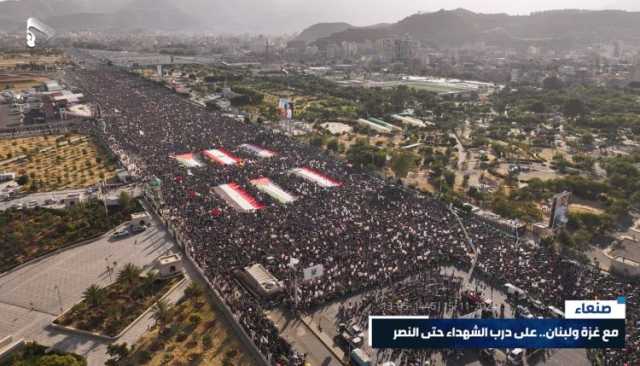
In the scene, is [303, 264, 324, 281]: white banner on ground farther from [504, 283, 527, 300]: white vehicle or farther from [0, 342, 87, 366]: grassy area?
[0, 342, 87, 366]: grassy area

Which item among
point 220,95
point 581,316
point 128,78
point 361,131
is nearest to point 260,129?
point 361,131

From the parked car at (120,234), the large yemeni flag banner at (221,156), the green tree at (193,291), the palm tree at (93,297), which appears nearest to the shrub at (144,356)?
the green tree at (193,291)

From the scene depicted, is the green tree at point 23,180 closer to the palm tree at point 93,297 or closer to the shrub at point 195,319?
the palm tree at point 93,297

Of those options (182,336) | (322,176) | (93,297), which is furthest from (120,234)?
(322,176)

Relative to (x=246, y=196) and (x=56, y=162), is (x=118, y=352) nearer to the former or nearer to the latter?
(x=246, y=196)

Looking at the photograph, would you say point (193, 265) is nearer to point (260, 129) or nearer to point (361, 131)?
point (260, 129)

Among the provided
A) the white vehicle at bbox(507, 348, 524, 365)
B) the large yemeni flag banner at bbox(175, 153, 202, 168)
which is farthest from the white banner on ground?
the large yemeni flag banner at bbox(175, 153, 202, 168)
